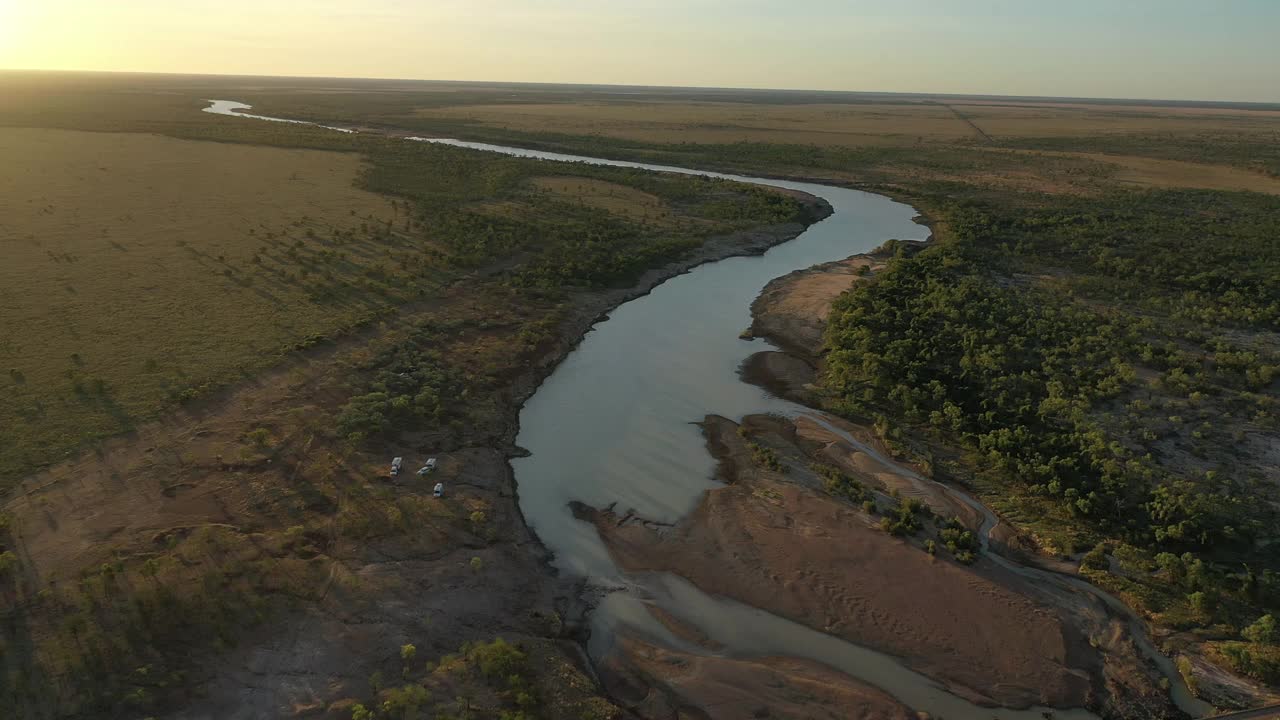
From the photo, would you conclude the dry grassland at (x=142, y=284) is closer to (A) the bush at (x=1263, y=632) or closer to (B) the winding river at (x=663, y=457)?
(B) the winding river at (x=663, y=457)

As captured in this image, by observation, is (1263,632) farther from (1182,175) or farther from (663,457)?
(1182,175)

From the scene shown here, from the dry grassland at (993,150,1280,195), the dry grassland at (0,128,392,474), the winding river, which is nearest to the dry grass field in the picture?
the dry grassland at (993,150,1280,195)

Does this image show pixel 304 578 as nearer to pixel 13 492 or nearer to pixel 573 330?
pixel 13 492

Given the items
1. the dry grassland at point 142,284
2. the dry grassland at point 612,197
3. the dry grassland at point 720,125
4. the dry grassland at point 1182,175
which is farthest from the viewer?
the dry grassland at point 720,125

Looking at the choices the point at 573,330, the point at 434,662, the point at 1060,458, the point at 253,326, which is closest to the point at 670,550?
the point at 434,662

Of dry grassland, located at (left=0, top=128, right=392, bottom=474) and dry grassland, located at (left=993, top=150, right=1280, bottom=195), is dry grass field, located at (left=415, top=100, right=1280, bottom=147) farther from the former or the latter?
dry grassland, located at (left=0, top=128, right=392, bottom=474)

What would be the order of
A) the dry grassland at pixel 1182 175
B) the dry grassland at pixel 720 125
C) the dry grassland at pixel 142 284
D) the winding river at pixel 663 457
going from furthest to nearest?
the dry grassland at pixel 720 125 → the dry grassland at pixel 1182 175 → the dry grassland at pixel 142 284 → the winding river at pixel 663 457

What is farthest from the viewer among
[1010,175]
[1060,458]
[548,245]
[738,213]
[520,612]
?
[1010,175]

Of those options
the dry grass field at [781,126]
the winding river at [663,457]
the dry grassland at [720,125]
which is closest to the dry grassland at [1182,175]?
the dry grass field at [781,126]
